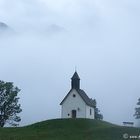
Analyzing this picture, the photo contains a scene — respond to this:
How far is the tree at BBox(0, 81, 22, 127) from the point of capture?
91375 millimetres

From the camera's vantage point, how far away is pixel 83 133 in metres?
57.8

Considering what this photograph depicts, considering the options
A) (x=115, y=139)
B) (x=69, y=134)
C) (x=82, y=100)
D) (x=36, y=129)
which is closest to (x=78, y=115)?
(x=82, y=100)

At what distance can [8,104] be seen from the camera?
303 ft

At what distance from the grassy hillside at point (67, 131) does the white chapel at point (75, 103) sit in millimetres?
15365

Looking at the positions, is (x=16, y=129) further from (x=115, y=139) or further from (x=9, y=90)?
(x=9, y=90)

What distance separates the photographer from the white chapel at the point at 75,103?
8638 centimetres

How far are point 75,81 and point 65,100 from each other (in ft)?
13.6

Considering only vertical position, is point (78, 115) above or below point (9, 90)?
below

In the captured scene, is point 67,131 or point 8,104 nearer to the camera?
point 67,131

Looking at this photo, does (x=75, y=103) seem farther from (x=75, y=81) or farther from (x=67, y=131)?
(x=67, y=131)

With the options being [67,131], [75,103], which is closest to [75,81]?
[75,103]

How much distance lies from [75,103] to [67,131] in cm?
2564

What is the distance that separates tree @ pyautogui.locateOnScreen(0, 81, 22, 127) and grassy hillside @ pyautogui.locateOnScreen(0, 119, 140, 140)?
21578 millimetres

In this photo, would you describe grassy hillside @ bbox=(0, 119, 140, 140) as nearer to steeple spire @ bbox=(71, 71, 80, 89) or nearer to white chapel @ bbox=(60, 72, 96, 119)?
white chapel @ bbox=(60, 72, 96, 119)
